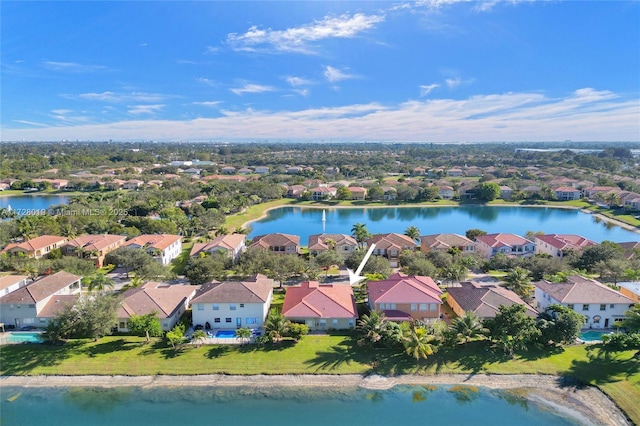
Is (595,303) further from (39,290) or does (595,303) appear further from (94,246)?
(94,246)

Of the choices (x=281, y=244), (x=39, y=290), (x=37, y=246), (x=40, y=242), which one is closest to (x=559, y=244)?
(x=281, y=244)

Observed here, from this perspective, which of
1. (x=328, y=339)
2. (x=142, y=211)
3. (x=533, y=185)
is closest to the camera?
(x=328, y=339)

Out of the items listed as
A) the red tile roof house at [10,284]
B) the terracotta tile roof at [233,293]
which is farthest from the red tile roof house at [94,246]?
the terracotta tile roof at [233,293]

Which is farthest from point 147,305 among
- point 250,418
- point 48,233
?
point 48,233

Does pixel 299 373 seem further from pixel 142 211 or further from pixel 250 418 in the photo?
pixel 142 211

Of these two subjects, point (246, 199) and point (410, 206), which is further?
point (410, 206)

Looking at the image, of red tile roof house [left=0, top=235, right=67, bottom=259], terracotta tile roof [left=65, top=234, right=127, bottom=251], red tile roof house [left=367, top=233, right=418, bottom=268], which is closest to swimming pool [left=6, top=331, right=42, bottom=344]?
terracotta tile roof [left=65, top=234, right=127, bottom=251]

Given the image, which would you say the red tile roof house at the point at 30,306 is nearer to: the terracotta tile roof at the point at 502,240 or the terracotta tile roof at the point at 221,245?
the terracotta tile roof at the point at 221,245
